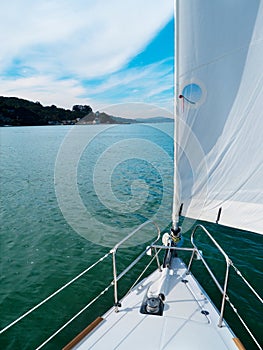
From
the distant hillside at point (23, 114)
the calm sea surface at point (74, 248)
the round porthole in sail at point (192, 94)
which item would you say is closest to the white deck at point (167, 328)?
the calm sea surface at point (74, 248)

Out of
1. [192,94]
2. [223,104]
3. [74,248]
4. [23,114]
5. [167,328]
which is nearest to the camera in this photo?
[167,328]

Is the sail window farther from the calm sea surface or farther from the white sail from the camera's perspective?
the calm sea surface

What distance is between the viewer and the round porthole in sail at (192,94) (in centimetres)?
357

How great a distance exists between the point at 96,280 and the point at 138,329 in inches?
108

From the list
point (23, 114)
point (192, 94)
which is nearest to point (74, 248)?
point (192, 94)

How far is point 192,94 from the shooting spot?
3609 mm

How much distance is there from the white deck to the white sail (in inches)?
52.7

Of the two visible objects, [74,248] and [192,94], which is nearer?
[192,94]

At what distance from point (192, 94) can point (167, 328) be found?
313cm

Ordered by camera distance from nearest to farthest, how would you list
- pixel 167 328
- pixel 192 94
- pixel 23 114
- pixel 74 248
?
pixel 167 328, pixel 192 94, pixel 74 248, pixel 23 114

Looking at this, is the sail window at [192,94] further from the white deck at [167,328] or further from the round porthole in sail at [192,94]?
the white deck at [167,328]

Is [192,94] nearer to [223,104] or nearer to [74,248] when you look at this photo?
[223,104]

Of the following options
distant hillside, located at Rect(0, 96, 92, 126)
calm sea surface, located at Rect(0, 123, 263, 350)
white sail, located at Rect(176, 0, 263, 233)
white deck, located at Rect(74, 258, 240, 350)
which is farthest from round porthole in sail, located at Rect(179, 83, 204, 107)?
distant hillside, located at Rect(0, 96, 92, 126)

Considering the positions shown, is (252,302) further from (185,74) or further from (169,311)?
(185,74)
